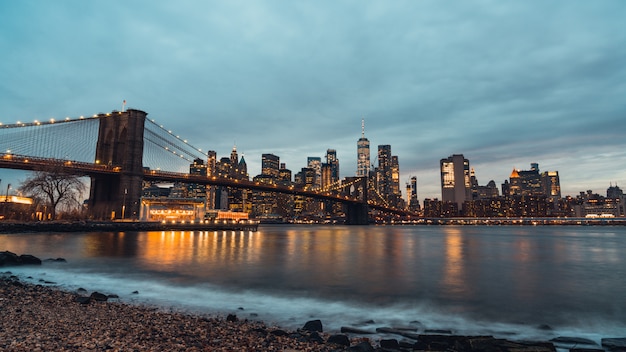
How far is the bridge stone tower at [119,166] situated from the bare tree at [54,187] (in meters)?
5.34

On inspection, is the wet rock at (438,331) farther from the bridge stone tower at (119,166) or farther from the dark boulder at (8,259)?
the bridge stone tower at (119,166)

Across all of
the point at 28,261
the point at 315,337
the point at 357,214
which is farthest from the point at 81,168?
the point at 357,214

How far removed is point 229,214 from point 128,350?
353ft

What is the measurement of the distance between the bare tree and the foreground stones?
4794cm

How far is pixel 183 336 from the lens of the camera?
22.5ft

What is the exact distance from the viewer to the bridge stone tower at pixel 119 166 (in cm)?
5688

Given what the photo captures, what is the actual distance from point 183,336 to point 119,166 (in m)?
59.9

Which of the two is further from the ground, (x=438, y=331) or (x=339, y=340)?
(x=339, y=340)

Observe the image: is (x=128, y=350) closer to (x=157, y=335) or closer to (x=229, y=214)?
(x=157, y=335)

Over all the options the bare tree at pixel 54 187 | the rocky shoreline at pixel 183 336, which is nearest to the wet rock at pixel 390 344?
the rocky shoreline at pixel 183 336

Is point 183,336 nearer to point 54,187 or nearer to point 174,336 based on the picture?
point 174,336

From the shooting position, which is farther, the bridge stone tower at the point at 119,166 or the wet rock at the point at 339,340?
the bridge stone tower at the point at 119,166

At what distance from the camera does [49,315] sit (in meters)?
8.00

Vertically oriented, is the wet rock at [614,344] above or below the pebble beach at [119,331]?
below
